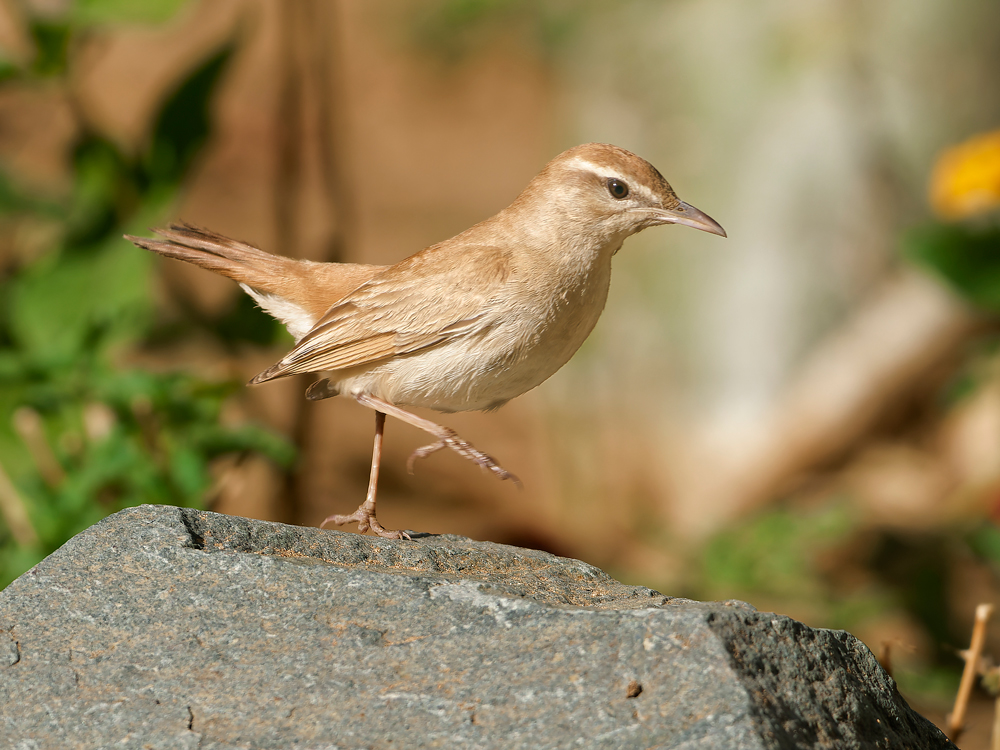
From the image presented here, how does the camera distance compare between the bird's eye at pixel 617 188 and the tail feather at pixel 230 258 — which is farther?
the tail feather at pixel 230 258

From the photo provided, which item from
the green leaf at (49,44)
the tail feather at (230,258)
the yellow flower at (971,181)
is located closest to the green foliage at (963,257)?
the yellow flower at (971,181)

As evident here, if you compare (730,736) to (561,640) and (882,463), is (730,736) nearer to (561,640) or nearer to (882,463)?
(561,640)

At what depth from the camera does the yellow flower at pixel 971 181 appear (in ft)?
19.7

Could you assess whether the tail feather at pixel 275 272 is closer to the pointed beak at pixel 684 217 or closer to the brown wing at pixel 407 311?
the brown wing at pixel 407 311

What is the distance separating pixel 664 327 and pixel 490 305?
4.25 metres

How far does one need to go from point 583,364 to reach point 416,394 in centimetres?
450

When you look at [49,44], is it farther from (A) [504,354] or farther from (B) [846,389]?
(B) [846,389]

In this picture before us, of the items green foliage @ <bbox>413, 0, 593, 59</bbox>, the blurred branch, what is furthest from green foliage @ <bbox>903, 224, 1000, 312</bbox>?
green foliage @ <bbox>413, 0, 593, 59</bbox>

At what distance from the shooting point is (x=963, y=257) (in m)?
6.06

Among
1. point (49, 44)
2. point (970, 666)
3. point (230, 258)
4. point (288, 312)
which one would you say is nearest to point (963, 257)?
point (970, 666)

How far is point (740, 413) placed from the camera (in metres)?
7.84

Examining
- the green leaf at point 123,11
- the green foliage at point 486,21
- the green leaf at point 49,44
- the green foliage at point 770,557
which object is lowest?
the green foliage at point 770,557

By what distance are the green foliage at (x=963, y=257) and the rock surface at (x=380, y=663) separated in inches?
145

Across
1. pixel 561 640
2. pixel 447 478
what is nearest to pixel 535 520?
pixel 447 478
